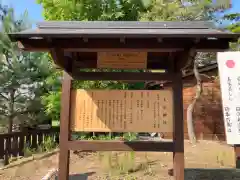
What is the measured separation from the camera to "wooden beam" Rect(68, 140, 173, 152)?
3.88 meters

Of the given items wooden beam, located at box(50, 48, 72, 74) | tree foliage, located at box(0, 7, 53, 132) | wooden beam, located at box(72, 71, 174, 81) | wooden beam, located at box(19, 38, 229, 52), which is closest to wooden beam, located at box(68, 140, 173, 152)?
wooden beam, located at box(72, 71, 174, 81)

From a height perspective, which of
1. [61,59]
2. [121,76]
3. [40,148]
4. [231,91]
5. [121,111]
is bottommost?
[40,148]

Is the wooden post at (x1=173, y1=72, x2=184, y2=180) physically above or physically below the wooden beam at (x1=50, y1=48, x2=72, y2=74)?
below

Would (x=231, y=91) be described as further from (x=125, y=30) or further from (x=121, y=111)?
(x=125, y=30)

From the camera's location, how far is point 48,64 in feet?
40.4

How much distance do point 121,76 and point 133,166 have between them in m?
2.78

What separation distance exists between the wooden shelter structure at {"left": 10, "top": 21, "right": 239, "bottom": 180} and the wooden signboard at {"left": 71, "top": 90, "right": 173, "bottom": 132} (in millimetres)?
127

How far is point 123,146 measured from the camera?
12.9 ft

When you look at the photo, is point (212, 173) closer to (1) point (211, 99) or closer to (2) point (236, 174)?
(2) point (236, 174)

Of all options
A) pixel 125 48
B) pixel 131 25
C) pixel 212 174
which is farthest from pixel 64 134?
pixel 212 174

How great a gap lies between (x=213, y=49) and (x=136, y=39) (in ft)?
3.28

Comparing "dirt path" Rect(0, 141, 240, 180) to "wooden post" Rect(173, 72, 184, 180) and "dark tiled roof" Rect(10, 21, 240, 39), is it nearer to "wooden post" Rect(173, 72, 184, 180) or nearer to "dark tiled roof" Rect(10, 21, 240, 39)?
"wooden post" Rect(173, 72, 184, 180)

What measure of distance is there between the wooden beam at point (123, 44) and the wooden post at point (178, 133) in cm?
77

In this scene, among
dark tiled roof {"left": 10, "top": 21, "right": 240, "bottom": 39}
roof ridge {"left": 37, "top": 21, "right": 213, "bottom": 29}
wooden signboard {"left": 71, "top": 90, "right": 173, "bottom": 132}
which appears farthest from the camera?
wooden signboard {"left": 71, "top": 90, "right": 173, "bottom": 132}
